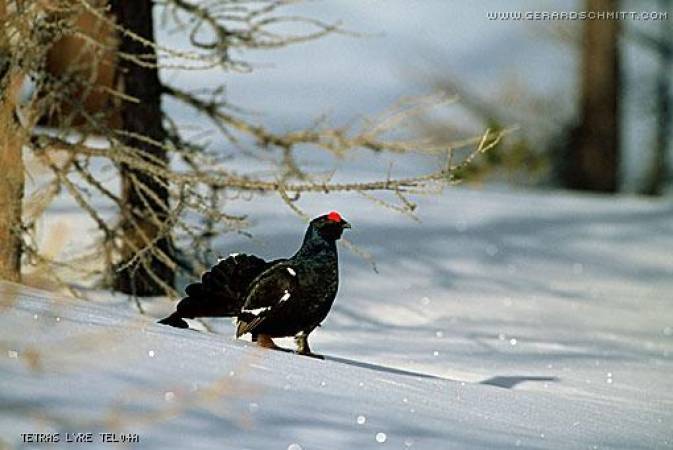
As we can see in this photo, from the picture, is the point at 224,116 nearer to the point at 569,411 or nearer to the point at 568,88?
the point at 569,411

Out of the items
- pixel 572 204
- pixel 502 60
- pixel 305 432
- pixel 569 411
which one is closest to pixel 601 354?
pixel 569 411

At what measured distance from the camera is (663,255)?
11500 mm

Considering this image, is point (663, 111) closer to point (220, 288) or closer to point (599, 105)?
point (599, 105)

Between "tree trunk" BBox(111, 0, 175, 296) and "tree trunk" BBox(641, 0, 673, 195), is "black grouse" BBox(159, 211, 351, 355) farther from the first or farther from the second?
"tree trunk" BBox(641, 0, 673, 195)

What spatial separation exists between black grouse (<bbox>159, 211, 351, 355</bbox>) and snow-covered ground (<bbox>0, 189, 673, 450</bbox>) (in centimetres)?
20

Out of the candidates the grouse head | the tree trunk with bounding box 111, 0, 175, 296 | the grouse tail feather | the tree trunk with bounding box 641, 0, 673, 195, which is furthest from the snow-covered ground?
the tree trunk with bounding box 641, 0, 673, 195

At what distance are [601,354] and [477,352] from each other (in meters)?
0.90

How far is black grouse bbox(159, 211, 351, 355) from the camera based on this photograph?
5.43 meters

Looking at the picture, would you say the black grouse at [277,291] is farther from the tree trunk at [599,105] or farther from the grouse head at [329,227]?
the tree trunk at [599,105]

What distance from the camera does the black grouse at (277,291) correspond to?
5.43 meters

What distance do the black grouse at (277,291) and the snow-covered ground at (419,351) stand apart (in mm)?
196

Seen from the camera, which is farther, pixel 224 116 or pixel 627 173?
pixel 627 173

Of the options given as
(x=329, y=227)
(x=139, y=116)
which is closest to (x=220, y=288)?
(x=329, y=227)

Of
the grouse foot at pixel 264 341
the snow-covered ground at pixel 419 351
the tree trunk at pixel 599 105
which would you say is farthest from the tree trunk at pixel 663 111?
the grouse foot at pixel 264 341
